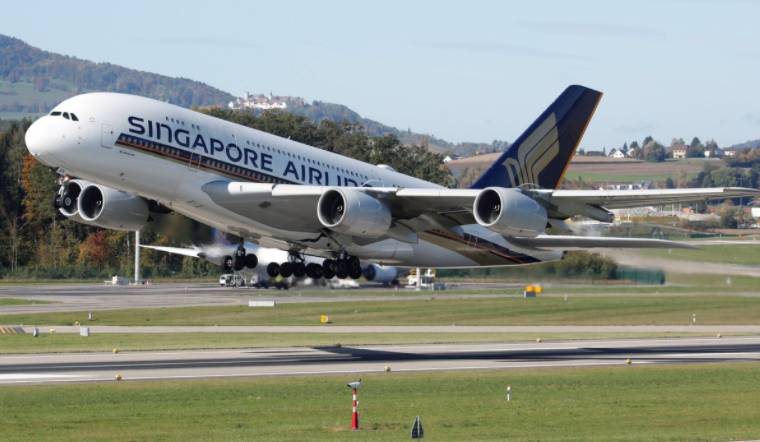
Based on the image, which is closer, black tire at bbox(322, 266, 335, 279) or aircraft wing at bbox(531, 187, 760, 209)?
aircraft wing at bbox(531, 187, 760, 209)

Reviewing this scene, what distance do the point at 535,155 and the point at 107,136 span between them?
19509mm

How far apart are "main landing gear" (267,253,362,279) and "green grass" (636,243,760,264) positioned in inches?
829

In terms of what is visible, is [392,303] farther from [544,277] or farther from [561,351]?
[561,351]

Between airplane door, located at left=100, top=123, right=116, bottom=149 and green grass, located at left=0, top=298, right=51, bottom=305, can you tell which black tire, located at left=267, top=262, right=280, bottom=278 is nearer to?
airplane door, located at left=100, top=123, right=116, bottom=149

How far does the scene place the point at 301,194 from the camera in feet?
142

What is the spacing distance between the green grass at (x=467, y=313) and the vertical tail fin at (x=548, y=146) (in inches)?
931

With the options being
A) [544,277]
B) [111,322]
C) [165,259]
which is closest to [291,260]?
[544,277]

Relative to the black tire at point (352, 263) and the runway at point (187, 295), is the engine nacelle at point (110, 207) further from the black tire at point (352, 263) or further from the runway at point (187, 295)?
the runway at point (187, 295)

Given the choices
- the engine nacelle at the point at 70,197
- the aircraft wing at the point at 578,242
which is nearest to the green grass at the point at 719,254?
the aircraft wing at the point at 578,242

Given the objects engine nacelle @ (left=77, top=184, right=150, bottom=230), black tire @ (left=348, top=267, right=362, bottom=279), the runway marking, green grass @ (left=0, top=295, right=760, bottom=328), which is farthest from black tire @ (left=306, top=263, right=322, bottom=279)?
green grass @ (left=0, top=295, right=760, bottom=328)

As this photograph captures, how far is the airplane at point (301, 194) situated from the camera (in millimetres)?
41094

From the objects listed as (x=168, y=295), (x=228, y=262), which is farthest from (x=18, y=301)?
(x=228, y=262)

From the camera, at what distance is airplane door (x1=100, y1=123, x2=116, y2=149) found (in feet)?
134

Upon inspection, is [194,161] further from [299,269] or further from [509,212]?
[509,212]
